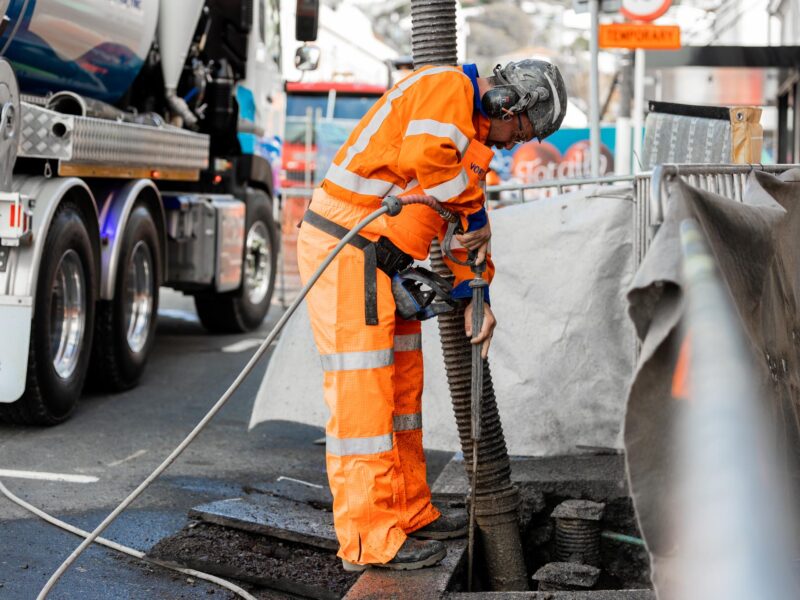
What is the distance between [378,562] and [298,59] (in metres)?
7.45

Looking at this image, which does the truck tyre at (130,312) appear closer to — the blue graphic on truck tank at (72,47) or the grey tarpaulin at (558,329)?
the blue graphic on truck tank at (72,47)

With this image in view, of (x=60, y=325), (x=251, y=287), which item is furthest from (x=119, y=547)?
(x=251, y=287)

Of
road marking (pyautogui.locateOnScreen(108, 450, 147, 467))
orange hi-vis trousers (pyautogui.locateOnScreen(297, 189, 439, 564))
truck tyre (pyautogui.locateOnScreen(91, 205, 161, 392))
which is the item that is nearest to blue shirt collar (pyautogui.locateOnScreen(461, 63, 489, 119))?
orange hi-vis trousers (pyautogui.locateOnScreen(297, 189, 439, 564))

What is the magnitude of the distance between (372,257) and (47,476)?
2.49 m

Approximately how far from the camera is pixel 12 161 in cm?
639

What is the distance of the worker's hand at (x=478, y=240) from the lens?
4453 millimetres

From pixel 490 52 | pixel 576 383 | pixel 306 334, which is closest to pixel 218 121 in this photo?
pixel 306 334

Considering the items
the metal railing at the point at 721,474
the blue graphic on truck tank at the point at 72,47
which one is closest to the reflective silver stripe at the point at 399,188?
the metal railing at the point at 721,474

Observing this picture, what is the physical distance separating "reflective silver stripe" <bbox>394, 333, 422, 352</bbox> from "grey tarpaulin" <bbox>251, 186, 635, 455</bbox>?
151 cm

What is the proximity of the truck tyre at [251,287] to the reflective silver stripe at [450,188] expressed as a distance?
22.8 feet

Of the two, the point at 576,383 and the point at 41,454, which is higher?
the point at 576,383

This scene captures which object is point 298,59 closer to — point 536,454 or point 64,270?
point 64,270

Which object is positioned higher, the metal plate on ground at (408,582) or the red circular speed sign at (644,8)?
the red circular speed sign at (644,8)

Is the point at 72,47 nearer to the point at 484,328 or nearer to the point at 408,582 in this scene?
the point at 484,328
